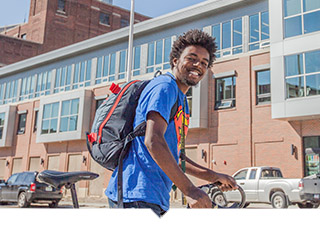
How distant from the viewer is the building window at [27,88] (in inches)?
1529

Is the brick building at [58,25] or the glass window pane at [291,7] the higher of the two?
the brick building at [58,25]

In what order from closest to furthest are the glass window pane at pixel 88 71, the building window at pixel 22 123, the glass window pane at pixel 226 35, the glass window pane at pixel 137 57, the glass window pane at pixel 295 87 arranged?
the glass window pane at pixel 295 87, the glass window pane at pixel 226 35, the glass window pane at pixel 137 57, the glass window pane at pixel 88 71, the building window at pixel 22 123

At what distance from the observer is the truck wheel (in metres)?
15.0

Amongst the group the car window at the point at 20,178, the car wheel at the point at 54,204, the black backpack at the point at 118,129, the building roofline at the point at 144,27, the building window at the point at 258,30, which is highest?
the building roofline at the point at 144,27

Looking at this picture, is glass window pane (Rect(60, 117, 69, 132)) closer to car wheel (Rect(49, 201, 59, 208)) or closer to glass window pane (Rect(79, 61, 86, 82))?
glass window pane (Rect(79, 61, 86, 82))

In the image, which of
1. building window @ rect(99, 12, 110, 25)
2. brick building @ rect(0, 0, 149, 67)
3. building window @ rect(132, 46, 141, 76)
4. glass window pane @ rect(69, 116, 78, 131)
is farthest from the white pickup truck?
building window @ rect(99, 12, 110, 25)

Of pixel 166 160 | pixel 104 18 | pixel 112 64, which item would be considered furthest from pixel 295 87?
pixel 104 18

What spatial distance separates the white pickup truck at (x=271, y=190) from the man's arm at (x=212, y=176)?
12.2 m

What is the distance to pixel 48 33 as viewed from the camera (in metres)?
49.5

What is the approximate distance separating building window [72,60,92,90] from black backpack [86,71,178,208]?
104ft

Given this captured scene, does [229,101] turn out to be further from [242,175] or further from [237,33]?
[242,175]

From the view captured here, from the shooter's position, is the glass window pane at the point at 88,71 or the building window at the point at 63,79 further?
the building window at the point at 63,79

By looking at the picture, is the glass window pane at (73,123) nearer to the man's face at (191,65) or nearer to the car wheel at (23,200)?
the car wheel at (23,200)

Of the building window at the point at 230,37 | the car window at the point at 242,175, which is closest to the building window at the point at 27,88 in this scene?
the building window at the point at 230,37
